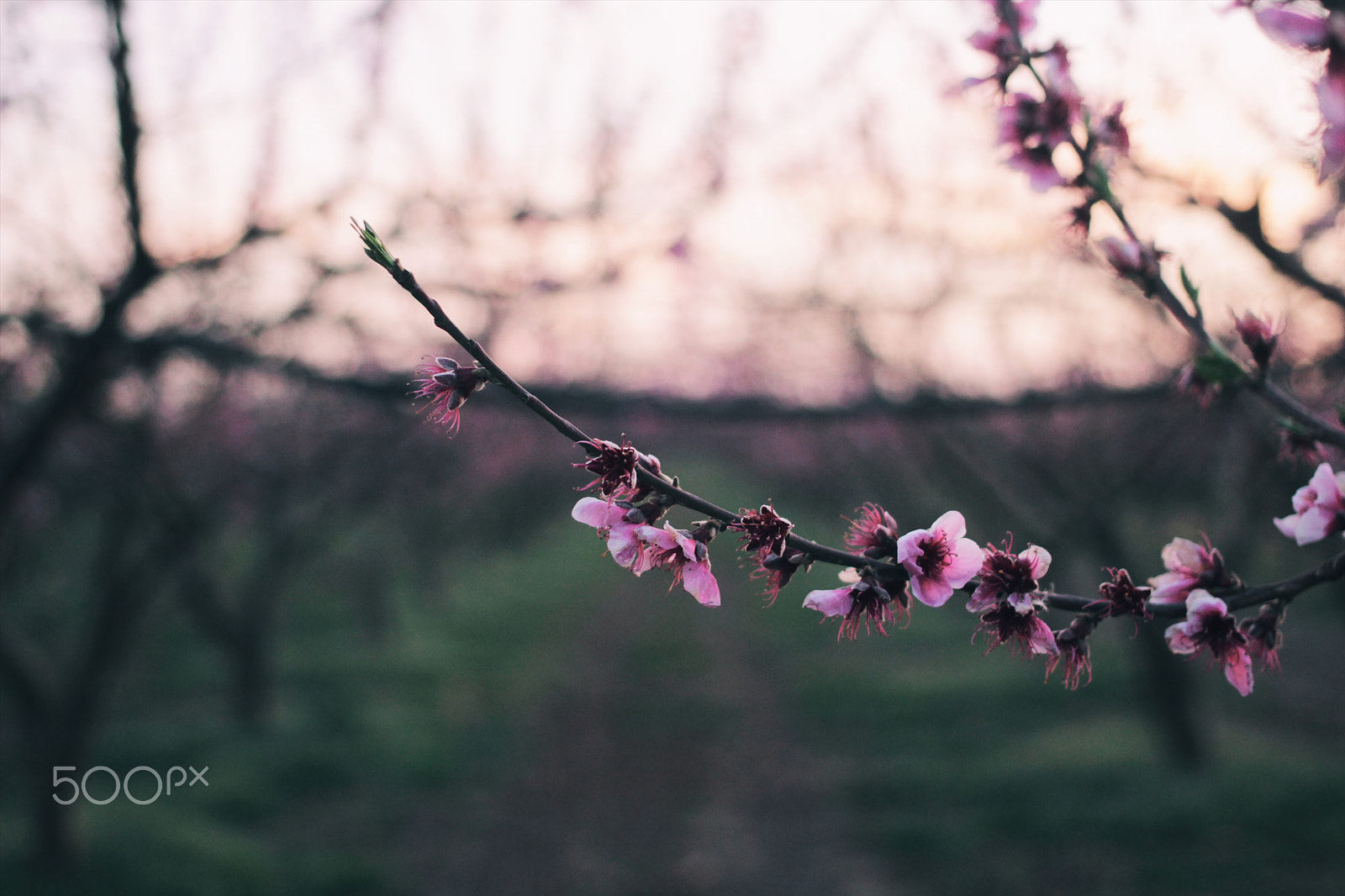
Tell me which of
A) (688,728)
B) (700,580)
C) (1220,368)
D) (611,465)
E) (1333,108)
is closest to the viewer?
(1333,108)

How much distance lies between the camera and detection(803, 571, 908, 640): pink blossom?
3.84 feet

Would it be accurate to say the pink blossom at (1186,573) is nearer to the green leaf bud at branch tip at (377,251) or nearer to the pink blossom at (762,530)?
the pink blossom at (762,530)

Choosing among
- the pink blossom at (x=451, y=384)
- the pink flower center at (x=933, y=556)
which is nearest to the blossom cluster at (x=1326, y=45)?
the pink flower center at (x=933, y=556)

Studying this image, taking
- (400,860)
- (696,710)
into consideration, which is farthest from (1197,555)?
(696,710)

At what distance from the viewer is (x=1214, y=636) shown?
1167 mm

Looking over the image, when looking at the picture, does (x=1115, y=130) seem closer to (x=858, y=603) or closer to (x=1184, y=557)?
(x=1184, y=557)

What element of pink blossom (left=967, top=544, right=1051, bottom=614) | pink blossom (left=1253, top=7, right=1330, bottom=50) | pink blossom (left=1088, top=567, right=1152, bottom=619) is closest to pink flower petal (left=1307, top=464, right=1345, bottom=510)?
pink blossom (left=1088, top=567, right=1152, bottom=619)

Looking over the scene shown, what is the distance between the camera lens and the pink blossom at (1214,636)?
1.13m

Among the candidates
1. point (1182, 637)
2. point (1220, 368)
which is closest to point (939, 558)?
point (1182, 637)

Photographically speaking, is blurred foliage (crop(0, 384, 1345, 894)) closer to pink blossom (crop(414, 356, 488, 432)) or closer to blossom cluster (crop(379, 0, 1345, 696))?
blossom cluster (crop(379, 0, 1345, 696))

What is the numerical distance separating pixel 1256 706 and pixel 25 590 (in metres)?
16.1

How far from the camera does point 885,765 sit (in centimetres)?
828

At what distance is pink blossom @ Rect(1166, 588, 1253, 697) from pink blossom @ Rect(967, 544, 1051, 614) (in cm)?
19

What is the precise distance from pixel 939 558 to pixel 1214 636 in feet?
1.36
